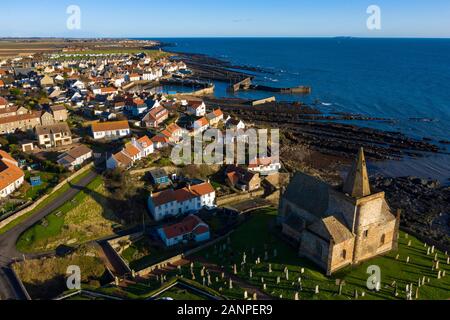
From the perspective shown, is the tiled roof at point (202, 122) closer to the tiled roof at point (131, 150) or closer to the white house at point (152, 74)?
the tiled roof at point (131, 150)

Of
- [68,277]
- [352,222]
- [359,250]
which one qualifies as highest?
[352,222]

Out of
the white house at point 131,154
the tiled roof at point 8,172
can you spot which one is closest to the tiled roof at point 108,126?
the white house at point 131,154

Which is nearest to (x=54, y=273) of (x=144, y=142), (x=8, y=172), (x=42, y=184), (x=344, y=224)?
(x=42, y=184)

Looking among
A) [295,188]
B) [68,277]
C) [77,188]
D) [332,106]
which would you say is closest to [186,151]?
[77,188]

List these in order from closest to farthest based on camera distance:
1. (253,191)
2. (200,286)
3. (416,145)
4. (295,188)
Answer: (200,286) → (295,188) → (253,191) → (416,145)

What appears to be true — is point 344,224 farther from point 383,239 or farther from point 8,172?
point 8,172

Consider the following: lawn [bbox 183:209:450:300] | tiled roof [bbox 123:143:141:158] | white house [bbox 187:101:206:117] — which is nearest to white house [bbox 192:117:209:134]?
white house [bbox 187:101:206:117]

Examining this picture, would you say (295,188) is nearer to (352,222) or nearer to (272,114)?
(352,222)
